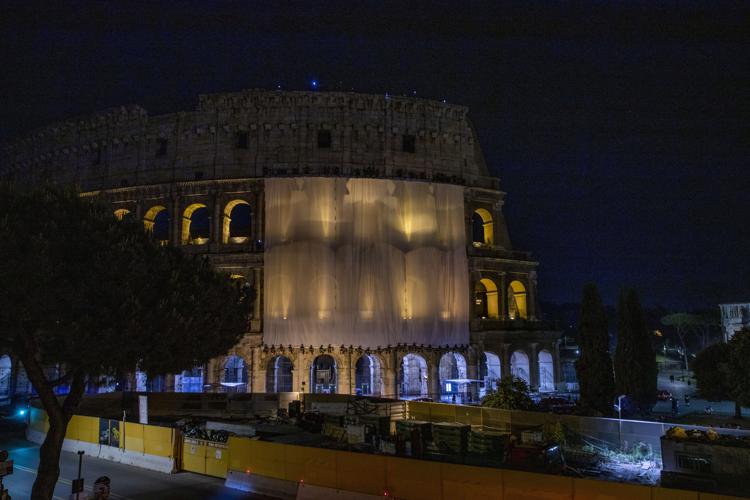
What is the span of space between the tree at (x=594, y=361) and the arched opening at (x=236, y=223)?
23.2m

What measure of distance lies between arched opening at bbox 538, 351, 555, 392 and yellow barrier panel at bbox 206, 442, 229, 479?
2993cm

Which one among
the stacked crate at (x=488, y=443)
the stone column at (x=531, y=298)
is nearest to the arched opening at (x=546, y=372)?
the stone column at (x=531, y=298)

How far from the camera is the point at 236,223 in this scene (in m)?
58.1

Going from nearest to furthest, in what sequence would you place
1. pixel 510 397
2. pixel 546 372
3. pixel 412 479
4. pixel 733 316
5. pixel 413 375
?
pixel 412 479 → pixel 510 397 → pixel 546 372 → pixel 413 375 → pixel 733 316

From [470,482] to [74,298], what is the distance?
10.6 m

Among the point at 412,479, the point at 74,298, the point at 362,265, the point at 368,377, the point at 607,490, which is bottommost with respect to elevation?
the point at 412,479

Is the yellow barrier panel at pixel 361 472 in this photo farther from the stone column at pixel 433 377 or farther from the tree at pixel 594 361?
the stone column at pixel 433 377

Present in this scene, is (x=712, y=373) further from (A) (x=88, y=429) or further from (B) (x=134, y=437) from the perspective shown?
(A) (x=88, y=429)

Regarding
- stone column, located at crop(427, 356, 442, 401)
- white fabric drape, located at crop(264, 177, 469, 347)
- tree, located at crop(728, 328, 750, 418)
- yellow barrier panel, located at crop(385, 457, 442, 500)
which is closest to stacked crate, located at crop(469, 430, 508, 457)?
yellow barrier panel, located at crop(385, 457, 442, 500)

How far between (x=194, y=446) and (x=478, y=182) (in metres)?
31.2

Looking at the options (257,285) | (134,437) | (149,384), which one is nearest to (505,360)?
(257,285)

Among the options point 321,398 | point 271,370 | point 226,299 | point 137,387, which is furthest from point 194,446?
point 137,387

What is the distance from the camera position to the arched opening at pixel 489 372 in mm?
39281

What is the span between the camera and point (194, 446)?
59.5ft
